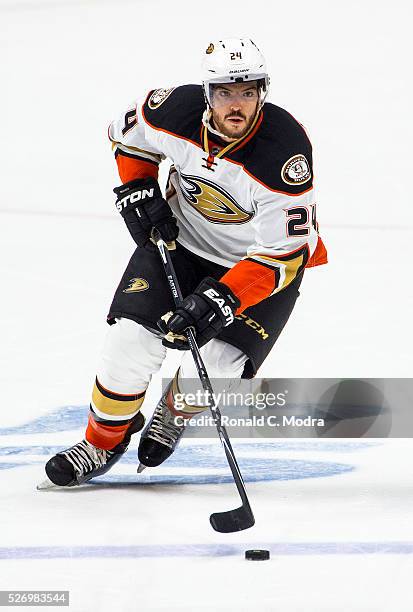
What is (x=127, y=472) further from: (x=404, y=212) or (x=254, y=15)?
(x=254, y=15)

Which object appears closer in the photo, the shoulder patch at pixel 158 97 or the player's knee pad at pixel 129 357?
the player's knee pad at pixel 129 357

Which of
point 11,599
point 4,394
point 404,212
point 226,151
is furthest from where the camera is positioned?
point 404,212

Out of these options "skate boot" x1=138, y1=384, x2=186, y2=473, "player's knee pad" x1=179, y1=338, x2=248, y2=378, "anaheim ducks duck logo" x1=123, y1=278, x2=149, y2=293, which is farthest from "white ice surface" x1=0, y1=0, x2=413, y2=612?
"anaheim ducks duck logo" x1=123, y1=278, x2=149, y2=293

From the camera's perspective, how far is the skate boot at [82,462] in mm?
3314

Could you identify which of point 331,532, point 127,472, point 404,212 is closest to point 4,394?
point 127,472

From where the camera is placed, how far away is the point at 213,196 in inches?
134

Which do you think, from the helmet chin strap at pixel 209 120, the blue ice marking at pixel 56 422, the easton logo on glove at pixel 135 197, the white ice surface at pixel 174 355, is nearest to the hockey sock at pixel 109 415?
the white ice surface at pixel 174 355

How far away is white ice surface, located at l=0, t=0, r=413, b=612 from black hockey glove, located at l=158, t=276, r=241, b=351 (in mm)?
471

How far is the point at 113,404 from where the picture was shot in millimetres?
3375

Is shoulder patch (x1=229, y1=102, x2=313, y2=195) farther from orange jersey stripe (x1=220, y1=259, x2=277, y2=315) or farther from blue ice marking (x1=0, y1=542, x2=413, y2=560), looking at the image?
blue ice marking (x1=0, y1=542, x2=413, y2=560)

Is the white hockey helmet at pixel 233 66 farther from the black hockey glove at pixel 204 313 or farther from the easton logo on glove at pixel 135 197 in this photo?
the black hockey glove at pixel 204 313

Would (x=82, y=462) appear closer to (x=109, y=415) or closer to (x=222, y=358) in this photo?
(x=109, y=415)

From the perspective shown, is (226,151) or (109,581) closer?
(109,581)

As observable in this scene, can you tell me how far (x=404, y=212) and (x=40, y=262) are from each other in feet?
6.21
